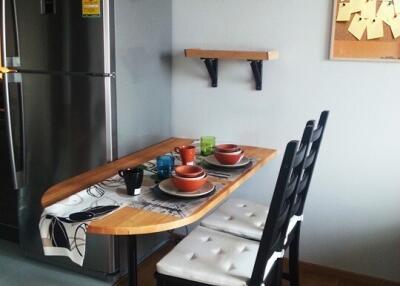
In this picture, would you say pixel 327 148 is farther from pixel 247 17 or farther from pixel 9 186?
pixel 9 186

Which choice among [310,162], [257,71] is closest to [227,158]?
[310,162]

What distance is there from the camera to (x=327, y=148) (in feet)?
8.21

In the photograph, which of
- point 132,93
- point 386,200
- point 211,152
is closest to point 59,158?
point 132,93

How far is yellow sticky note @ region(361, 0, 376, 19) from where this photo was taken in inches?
89.0

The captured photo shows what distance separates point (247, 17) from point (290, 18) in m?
0.25

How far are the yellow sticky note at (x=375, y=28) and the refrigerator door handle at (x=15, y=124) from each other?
1.88 m

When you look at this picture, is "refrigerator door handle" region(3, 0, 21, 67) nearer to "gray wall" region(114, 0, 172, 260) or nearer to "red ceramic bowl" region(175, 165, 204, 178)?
"gray wall" region(114, 0, 172, 260)

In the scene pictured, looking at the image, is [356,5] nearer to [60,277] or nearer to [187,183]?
[187,183]

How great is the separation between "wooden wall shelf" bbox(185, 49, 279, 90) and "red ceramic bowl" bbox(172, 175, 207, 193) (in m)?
0.97

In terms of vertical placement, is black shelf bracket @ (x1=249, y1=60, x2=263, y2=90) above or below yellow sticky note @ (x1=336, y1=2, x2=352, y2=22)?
below

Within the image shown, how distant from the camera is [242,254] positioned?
1.80m

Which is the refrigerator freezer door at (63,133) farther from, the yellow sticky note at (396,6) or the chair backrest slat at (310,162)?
the yellow sticky note at (396,6)

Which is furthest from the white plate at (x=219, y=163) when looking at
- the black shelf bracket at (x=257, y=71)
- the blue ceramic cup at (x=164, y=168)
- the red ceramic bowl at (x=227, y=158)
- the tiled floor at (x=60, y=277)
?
the tiled floor at (x=60, y=277)

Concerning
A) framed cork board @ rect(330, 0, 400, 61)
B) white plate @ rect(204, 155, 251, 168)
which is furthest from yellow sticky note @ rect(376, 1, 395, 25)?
white plate @ rect(204, 155, 251, 168)
